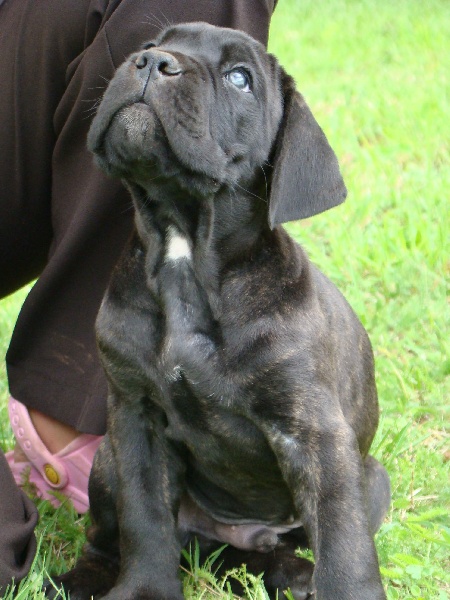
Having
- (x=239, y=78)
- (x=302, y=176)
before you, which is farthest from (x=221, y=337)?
(x=239, y=78)

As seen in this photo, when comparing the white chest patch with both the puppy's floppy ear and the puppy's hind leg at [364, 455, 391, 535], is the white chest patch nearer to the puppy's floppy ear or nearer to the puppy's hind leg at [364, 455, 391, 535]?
the puppy's floppy ear

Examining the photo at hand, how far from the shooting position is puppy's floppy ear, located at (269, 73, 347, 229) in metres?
3.52

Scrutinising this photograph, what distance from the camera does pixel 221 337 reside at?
361 cm

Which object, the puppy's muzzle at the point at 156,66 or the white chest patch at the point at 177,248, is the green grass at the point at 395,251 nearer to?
the white chest patch at the point at 177,248

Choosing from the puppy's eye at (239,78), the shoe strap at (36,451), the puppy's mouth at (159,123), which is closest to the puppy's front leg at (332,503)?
the puppy's mouth at (159,123)

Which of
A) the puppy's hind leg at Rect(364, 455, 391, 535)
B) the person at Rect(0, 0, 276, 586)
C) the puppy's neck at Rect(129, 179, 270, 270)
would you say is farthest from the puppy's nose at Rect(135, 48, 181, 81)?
the puppy's hind leg at Rect(364, 455, 391, 535)

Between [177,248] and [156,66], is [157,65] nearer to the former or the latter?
[156,66]

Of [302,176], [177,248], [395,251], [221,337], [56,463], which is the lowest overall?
[395,251]

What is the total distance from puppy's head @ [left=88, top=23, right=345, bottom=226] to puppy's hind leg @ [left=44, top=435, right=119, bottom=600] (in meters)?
1.12

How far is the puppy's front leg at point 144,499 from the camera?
3.67 m

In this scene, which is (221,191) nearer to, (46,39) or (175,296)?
(175,296)

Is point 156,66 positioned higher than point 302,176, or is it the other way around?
point 156,66

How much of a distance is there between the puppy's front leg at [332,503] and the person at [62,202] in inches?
46.1

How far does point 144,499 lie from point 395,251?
3.35m
